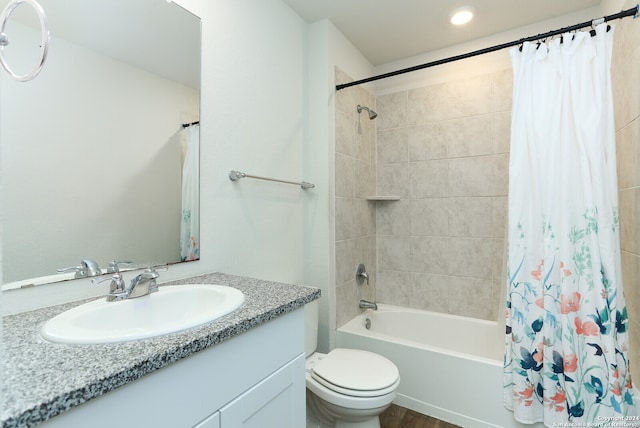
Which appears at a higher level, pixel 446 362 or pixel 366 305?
pixel 366 305

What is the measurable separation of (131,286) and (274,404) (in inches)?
23.0


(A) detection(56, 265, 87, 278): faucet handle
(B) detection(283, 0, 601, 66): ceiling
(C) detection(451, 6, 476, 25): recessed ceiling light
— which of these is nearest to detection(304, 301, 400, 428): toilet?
(A) detection(56, 265, 87, 278): faucet handle

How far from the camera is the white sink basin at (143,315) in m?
0.71

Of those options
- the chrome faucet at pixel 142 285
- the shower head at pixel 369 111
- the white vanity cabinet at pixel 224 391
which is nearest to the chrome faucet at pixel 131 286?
the chrome faucet at pixel 142 285

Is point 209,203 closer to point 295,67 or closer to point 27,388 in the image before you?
point 27,388

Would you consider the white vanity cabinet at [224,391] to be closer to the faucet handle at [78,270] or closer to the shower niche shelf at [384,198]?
the faucet handle at [78,270]

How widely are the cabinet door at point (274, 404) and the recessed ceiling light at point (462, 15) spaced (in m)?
2.17

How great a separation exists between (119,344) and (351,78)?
220cm

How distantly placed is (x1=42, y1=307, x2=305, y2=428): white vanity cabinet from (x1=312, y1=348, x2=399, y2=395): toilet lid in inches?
15.4

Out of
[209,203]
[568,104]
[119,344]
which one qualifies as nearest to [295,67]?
[209,203]

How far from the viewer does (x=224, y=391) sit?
31.8 inches

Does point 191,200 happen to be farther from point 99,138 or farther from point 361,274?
point 361,274

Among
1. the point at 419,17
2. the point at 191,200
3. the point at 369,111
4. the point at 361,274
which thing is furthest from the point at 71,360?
the point at 419,17

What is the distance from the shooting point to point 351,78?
2.33 meters
